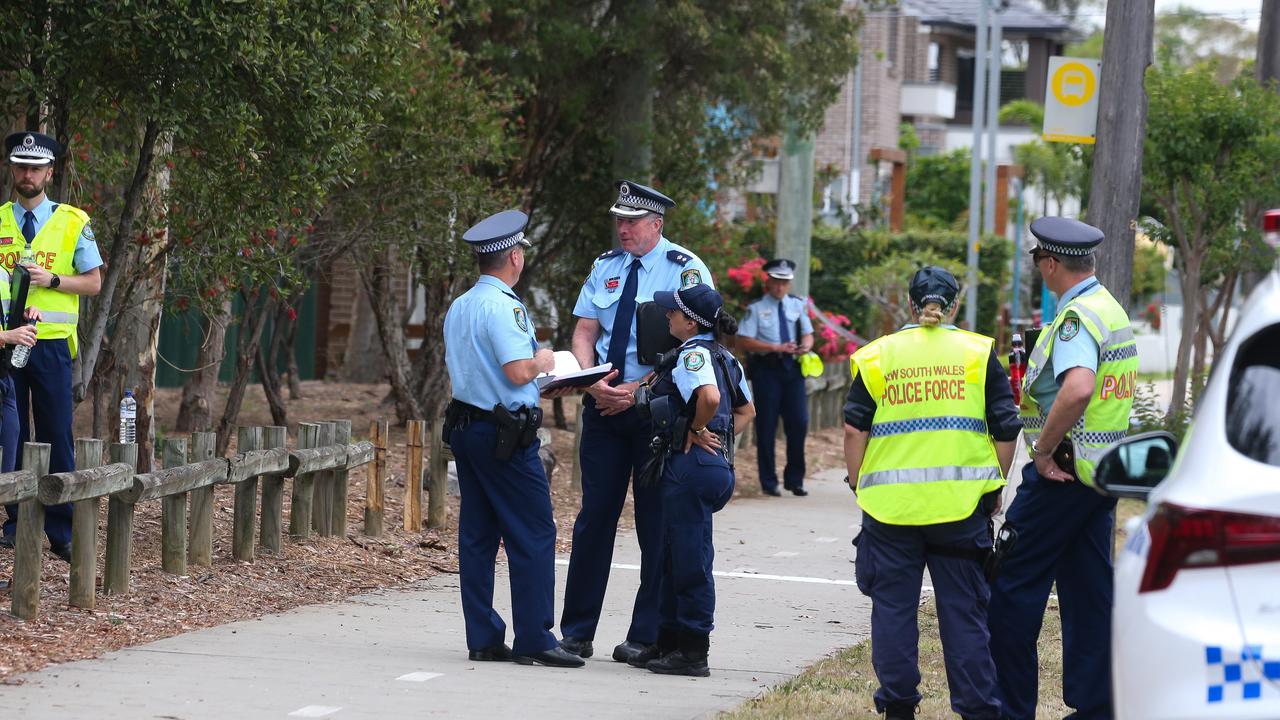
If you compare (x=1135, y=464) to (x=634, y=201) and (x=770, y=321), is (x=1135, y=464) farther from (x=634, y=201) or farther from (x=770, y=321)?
(x=770, y=321)

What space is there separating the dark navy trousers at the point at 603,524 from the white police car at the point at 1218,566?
3.34 meters

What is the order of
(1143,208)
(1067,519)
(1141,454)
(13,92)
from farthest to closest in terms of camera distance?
(1143,208)
(13,92)
(1067,519)
(1141,454)

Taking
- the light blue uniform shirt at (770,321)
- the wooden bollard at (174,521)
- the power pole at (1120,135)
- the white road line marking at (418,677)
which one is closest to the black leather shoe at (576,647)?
the white road line marking at (418,677)

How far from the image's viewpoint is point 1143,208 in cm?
2342

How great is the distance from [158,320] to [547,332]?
21.5ft

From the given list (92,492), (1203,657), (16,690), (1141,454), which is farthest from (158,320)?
(1203,657)

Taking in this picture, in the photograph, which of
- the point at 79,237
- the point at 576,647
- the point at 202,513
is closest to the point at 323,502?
the point at 202,513

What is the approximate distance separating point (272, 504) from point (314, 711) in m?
3.33

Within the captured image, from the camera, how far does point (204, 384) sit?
43.7 feet

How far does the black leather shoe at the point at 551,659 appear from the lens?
7051mm

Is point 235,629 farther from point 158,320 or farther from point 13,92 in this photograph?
point 158,320

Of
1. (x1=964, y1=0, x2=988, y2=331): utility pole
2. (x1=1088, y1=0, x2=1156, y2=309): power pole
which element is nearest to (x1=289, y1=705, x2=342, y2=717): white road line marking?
(x1=1088, y1=0, x2=1156, y2=309): power pole

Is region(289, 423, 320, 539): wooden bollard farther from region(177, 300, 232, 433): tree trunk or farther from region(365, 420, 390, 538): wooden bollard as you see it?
region(177, 300, 232, 433): tree trunk

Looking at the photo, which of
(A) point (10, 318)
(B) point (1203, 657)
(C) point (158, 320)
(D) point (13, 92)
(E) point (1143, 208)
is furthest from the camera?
(E) point (1143, 208)
